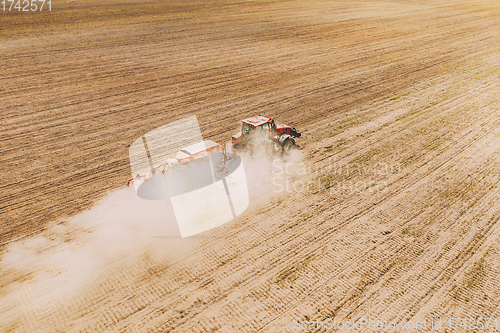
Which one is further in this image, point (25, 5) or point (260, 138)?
point (25, 5)

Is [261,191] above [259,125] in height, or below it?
below

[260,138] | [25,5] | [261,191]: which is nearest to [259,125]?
[260,138]

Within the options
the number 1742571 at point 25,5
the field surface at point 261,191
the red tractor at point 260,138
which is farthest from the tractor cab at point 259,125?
the number 1742571 at point 25,5

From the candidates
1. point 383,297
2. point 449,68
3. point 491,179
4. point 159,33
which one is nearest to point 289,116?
point 491,179

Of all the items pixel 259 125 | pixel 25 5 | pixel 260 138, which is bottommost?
pixel 260 138

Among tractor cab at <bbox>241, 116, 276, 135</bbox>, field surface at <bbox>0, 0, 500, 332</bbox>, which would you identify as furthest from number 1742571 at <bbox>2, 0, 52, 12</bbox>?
tractor cab at <bbox>241, 116, 276, 135</bbox>

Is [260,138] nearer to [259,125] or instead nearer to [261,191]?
[259,125]
